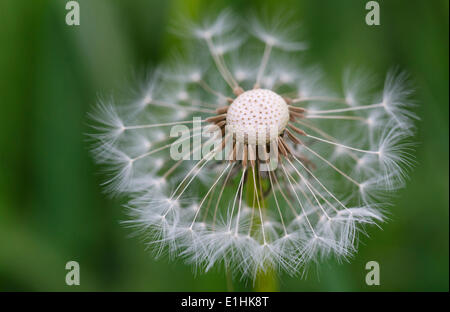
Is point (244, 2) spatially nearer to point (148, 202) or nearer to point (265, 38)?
point (265, 38)

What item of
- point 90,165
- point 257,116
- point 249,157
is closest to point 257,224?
point 249,157


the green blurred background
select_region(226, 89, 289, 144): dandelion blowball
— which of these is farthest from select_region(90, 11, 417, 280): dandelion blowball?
the green blurred background

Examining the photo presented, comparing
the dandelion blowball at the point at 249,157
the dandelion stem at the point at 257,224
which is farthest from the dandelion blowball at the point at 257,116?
the dandelion stem at the point at 257,224

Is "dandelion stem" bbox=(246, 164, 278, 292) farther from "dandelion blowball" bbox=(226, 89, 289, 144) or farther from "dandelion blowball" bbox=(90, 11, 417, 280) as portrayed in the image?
"dandelion blowball" bbox=(226, 89, 289, 144)

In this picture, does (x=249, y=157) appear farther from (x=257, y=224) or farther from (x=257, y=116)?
(x=257, y=224)

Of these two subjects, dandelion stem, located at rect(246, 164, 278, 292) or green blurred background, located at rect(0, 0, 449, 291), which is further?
green blurred background, located at rect(0, 0, 449, 291)
